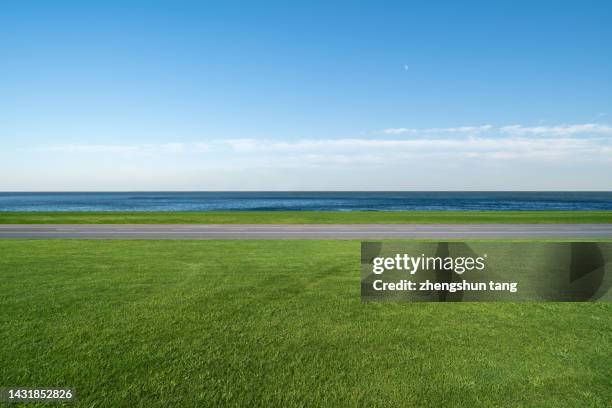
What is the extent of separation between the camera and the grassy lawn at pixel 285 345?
4.04m

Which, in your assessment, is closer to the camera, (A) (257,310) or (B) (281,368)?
(B) (281,368)

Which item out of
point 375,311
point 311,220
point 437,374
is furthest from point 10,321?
point 311,220

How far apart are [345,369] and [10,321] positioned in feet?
17.8

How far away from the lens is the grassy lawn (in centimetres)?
404

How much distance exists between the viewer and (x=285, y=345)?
518 centimetres

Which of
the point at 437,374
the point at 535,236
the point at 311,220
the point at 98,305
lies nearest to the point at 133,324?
the point at 98,305

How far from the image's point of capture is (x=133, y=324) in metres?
6.04

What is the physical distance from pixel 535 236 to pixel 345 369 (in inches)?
690

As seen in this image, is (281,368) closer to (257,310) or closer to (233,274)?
(257,310)

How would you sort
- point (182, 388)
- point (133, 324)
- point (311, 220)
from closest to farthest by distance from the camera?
1. point (182, 388)
2. point (133, 324)
3. point (311, 220)

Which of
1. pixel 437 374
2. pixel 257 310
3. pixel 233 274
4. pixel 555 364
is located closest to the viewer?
pixel 437 374
